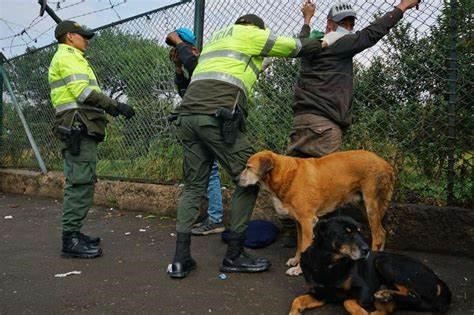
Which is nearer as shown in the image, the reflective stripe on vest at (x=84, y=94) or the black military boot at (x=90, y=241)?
the reflective stripe on vest at (x=84, y=94)

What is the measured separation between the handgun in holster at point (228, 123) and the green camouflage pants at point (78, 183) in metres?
1.63

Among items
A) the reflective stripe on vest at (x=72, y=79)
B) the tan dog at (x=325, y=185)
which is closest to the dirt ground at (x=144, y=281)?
the tan dog at (x=325, y=185)

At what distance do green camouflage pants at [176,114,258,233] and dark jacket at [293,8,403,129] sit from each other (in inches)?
32.5

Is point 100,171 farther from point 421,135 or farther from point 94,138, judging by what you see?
point 421,135

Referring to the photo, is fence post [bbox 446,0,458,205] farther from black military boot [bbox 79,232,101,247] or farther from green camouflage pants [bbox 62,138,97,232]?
black military boot [bbox 79,232,101,247]

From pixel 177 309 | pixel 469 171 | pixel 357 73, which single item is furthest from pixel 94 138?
pixel 469 171

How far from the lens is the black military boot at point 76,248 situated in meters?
4.89

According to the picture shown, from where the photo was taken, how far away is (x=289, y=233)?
516 centimetres

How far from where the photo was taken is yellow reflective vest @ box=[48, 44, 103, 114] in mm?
4801

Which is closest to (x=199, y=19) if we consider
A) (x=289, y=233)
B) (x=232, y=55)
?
(x=232, y=55)

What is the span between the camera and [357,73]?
5012mm

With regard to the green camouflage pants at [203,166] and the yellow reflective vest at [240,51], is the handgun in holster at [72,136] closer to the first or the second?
the green camouflage pants at [203,166]

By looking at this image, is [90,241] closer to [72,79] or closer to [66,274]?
[66,274]

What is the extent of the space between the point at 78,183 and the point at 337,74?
2699 mm
